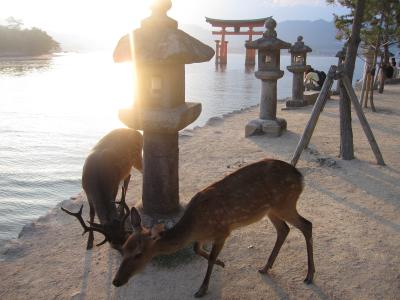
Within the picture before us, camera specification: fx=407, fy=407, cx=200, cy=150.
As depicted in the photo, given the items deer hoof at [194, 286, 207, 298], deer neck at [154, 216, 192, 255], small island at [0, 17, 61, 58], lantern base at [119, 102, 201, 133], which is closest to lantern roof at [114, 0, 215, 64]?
lantern base at [119, 102, 201, 133]

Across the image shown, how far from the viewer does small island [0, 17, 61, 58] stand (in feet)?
182

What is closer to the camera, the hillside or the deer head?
the deer head

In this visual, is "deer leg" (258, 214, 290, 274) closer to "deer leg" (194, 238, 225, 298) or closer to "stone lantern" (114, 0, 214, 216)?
"deer leg" (194, 238, 225, 298)

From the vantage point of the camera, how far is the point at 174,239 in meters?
3.96

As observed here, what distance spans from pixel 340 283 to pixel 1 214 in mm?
5221

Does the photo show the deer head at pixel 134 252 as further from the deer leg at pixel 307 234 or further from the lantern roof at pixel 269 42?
the lantern roof at pixel 269 42

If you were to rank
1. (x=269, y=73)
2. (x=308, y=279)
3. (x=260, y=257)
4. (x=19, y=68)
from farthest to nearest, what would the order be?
(x=19, y=68) < (x=269, y=73) < (x=260, y=257) < (x=308, y=279)

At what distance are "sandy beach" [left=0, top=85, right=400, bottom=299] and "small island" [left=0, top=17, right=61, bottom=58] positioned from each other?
183ft

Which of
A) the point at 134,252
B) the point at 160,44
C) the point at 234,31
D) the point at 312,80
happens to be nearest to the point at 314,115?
the point at 160,44

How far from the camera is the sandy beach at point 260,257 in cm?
434

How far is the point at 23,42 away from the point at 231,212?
61.8 meters

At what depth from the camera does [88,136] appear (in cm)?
1198

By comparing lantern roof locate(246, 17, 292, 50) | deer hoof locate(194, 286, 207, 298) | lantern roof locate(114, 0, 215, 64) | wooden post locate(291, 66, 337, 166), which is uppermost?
lantern roof locate(246, 17, 292, 50)

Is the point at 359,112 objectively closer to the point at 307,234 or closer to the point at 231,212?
the point at 307,234
